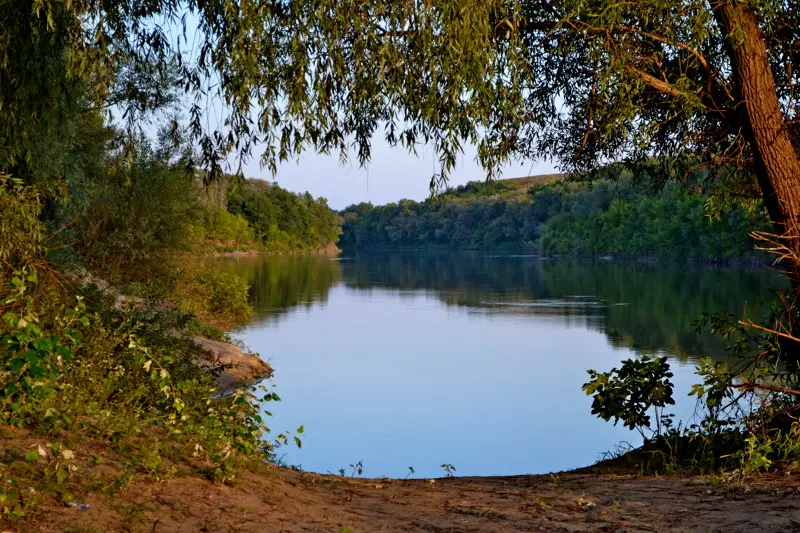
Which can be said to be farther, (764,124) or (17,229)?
(764,124)

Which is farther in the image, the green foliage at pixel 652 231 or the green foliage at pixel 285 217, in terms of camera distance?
the green foliage at pixel 285 217

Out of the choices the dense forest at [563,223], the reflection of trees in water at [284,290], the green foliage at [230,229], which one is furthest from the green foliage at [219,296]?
the green foliage at [230,229]

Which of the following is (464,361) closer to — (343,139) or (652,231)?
(343,139)

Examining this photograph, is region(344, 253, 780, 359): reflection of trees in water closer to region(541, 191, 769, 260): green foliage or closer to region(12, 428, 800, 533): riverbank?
region(541, 191, 769, 260): green foliage

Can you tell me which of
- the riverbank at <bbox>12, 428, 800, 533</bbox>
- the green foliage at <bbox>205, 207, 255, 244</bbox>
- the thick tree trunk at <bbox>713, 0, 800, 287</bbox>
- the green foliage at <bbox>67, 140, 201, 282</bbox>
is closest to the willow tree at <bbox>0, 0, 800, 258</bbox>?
the thick tree trunk at <bbox>713, 0, 800, 287</bbox>

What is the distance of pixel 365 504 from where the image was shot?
5.56 metres

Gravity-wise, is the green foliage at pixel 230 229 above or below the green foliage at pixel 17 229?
above

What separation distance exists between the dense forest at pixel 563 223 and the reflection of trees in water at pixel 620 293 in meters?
3.15

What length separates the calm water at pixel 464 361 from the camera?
13008 millimetres

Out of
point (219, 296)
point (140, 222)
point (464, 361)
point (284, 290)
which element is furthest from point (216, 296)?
point (284, 290)

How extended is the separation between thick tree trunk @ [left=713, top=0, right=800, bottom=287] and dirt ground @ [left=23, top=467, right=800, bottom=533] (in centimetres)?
222

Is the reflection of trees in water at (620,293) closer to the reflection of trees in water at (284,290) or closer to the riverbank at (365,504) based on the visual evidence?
the reflection of trees in water at (284,290)

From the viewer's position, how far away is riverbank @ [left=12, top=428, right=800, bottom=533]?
436 cm

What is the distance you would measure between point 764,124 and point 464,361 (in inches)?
577
